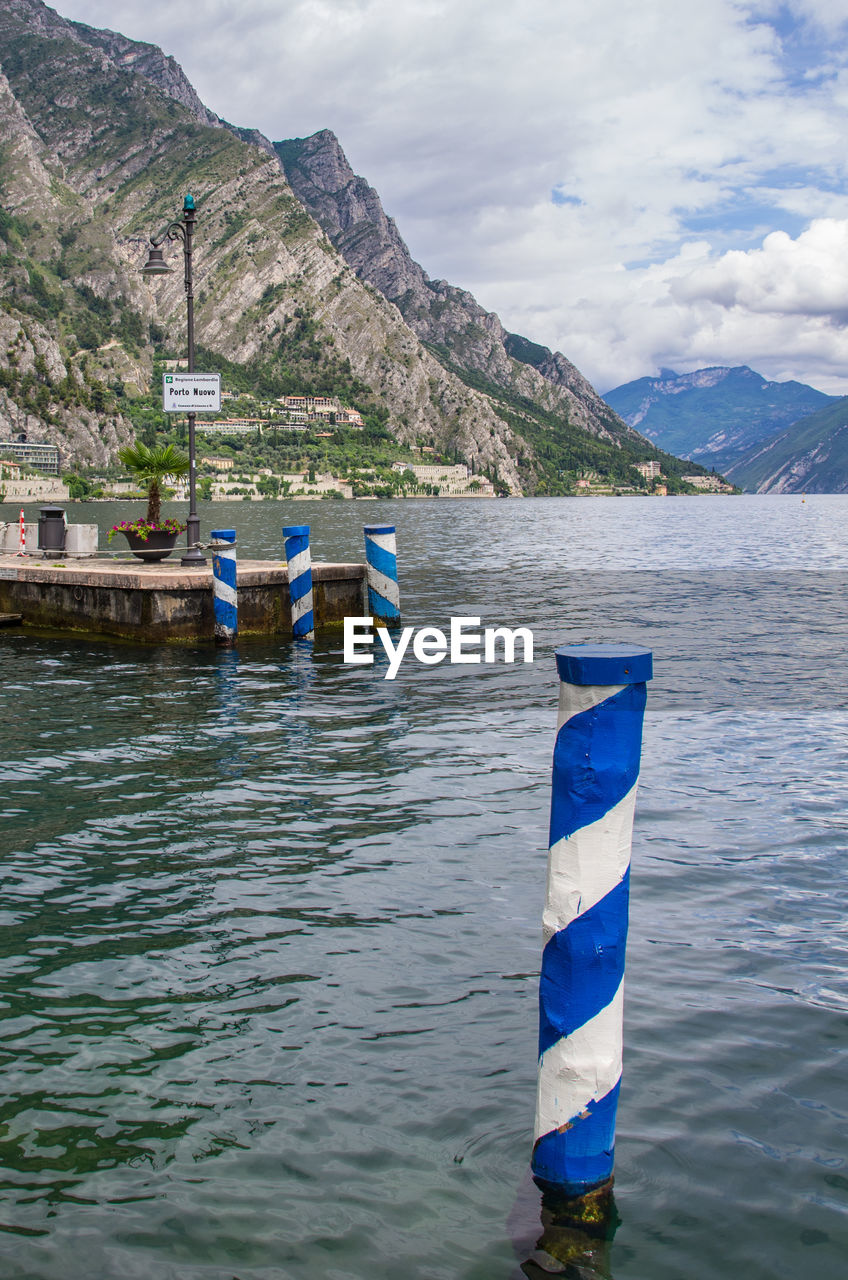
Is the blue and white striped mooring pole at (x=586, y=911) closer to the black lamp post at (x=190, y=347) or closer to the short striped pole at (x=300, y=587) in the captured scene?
the short striped pole at (x=300, y=587)

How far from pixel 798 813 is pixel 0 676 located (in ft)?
41.4

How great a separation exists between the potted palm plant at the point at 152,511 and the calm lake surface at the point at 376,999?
30.3ft

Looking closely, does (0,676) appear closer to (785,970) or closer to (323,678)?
(323,678)

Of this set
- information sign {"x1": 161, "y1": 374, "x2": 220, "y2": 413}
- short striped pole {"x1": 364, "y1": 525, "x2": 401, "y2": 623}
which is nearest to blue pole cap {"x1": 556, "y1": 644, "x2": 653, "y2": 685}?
short striped pole {"x1": 364, "y1": 525, "x2": 401, "y2": 623}

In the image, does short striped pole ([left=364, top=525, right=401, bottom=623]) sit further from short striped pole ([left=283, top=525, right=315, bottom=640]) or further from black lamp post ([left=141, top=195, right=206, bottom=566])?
black lamp post ([left=141, top=195, right=206, bottom=566])

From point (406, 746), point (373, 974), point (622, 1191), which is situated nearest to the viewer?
point (622, 1191)

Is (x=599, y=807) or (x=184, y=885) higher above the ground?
(x=599, y=807)

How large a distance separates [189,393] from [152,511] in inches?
120

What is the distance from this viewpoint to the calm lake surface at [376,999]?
4102 millimetres

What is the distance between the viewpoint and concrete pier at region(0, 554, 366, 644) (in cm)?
1986

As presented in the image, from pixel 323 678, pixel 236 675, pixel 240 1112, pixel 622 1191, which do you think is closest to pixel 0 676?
pixel 236 675

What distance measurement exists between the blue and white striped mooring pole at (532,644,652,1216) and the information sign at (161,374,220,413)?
19402 mm

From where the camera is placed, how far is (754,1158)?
14.9 ft

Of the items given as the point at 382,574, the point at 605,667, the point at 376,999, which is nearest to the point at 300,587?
the point at 382,574
